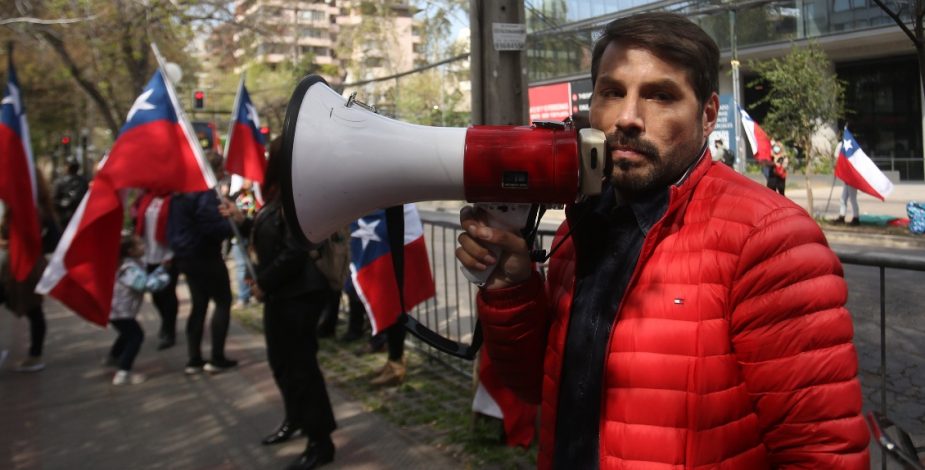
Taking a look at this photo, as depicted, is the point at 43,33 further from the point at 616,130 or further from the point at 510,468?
the point at 616,130

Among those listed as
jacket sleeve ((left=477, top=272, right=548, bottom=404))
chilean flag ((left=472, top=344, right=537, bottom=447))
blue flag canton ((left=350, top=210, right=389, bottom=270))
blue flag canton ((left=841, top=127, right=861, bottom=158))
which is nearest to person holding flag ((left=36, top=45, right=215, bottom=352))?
blue flag canton ((left=350, top=210, right=389, bottom=270))

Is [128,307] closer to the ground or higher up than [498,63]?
closer to the ground

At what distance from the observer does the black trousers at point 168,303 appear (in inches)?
261

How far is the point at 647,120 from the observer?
141 cm

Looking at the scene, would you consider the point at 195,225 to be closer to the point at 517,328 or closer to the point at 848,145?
the point at 517,328

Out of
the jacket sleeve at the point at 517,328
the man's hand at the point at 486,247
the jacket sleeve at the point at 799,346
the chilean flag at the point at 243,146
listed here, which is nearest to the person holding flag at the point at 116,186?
the chilean flag at the point at 243,146

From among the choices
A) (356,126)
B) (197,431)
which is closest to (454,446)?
(197,431)

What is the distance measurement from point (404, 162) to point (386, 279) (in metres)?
4.01

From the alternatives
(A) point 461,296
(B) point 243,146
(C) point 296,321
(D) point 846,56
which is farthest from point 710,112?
(D) point 846,56

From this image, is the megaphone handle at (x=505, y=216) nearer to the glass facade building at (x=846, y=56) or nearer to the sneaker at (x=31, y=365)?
the sneaker at (x=31, y=365)

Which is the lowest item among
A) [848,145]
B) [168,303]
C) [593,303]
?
[168,303]

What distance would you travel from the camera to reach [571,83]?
86.6ft

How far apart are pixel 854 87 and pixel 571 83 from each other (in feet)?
34.0

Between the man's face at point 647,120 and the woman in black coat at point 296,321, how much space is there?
264 centimetres
